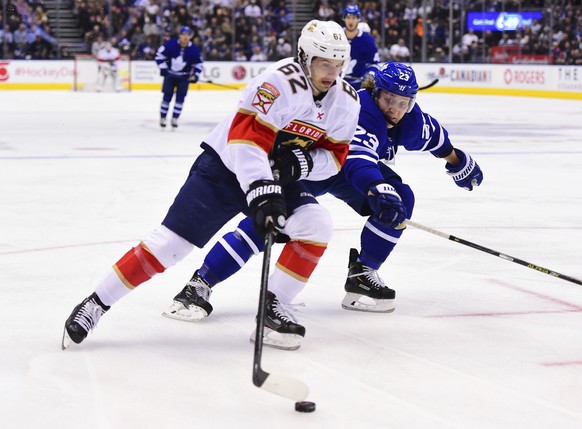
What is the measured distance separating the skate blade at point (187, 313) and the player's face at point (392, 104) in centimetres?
96

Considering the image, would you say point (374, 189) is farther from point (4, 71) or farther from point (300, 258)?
point (4, 71)

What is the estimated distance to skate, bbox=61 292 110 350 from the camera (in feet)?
9.50

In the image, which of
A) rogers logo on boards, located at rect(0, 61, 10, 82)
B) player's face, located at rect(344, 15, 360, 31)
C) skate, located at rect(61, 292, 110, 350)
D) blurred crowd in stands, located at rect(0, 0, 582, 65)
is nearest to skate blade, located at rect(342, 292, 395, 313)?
skate, located at rect(61, 292, 110, 350)

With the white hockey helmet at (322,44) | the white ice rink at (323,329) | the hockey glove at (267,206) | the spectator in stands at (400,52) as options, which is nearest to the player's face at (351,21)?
the white ice rink at (323,329)

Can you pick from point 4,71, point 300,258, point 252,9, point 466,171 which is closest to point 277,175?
point 300,258

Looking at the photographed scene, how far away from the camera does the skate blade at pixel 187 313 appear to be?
10.8ft

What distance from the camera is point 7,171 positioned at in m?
7.45

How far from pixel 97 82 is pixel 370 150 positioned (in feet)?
56.1

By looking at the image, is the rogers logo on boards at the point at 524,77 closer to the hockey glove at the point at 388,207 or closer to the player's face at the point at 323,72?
the hockey glove at the point at 388,207

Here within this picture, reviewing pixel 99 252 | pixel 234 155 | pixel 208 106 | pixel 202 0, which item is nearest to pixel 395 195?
pixel 234 155

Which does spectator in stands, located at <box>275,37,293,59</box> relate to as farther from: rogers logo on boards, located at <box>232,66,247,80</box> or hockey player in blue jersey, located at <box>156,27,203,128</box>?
hockey player in blue jersey, located at <box>156,27,203,128</box>

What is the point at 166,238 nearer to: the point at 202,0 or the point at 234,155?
the point at 234,155

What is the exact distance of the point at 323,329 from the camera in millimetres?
3240

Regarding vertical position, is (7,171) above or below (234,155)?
below
